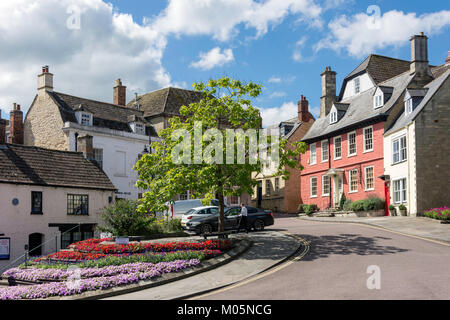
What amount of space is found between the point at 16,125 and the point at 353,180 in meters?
30.9

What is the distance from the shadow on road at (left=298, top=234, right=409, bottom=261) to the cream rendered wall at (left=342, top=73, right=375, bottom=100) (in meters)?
22.4

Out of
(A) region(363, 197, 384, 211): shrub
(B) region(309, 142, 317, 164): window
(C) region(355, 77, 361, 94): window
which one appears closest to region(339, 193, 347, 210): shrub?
(A) region(363, 197, 384, 211): shrub

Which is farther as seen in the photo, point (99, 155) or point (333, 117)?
point (99, 155)

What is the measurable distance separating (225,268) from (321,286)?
5056mm

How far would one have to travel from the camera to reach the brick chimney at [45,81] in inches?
1740

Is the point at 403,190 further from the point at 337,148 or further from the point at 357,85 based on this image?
the point at 357,85

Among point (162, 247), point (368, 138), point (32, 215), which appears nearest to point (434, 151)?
point (368, 138)

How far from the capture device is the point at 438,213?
27.0m

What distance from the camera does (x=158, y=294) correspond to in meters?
14.8

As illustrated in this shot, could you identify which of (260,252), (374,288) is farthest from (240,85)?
(374,288)

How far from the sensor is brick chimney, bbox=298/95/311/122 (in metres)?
50.5

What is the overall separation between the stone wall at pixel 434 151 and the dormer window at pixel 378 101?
19.6ft

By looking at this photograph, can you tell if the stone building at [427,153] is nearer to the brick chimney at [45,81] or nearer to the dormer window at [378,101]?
the dormer window at [378,101]

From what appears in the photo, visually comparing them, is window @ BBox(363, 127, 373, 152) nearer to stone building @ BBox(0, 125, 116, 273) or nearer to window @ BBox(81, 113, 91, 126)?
stone building @ BBox(0, 125, 116, 273)
